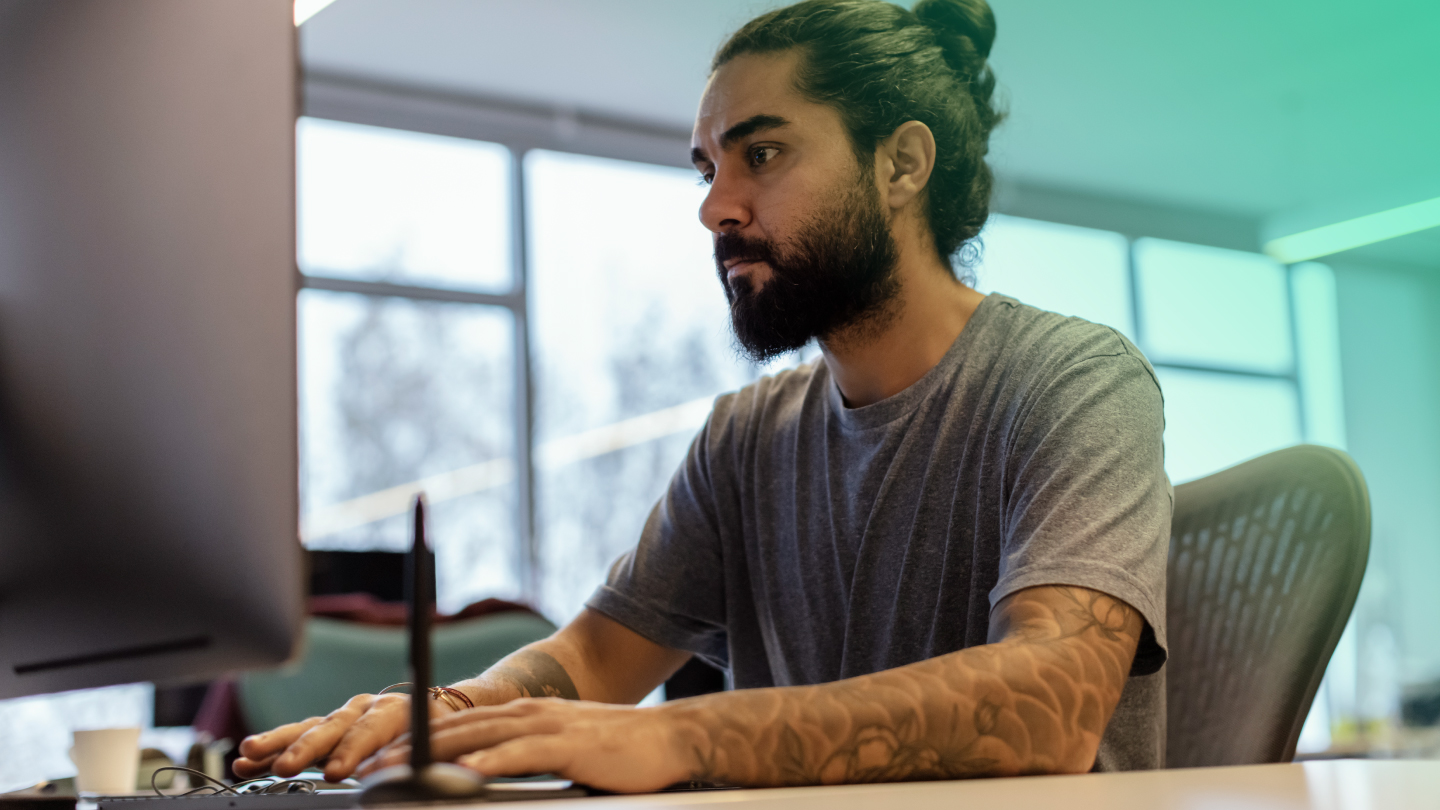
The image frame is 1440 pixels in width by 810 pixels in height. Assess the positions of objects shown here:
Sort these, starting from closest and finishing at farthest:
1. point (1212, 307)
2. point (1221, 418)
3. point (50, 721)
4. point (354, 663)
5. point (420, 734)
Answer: point (420, 734), point (354, 663), point (50, 721), point (1221, 418), point (1212, 307)

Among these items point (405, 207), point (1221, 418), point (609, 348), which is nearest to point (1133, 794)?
point (405, 207)

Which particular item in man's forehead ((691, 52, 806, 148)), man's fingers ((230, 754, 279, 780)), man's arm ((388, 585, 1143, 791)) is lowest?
man's fingers ((230, 754, 279, 780))

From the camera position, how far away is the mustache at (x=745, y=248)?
138 cm

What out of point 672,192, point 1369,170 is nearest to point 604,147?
point 672,192

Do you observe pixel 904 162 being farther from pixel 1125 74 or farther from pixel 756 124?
pixel 1125 74

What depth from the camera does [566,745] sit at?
67 centimetres

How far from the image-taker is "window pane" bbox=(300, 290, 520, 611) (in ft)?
15.2

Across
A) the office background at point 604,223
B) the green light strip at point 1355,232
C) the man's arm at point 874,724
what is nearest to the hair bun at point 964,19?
the man's arm at point 874,724

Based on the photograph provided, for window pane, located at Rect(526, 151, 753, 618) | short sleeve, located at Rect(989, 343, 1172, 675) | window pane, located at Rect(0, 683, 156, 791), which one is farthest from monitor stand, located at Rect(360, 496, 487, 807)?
window pane, located at Rect(526, 151, 753, 618)

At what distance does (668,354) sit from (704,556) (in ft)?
12.8

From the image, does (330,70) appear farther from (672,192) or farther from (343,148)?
(672,192)

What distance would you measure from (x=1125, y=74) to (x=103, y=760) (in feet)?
15.5

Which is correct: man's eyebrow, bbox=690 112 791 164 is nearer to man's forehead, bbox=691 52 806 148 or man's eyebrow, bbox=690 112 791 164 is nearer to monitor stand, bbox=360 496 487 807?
man's forehead, bbox=691 52 806 148

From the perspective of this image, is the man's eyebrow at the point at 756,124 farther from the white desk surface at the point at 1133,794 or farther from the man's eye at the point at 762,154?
the white desk surface at the point at 1133,794
